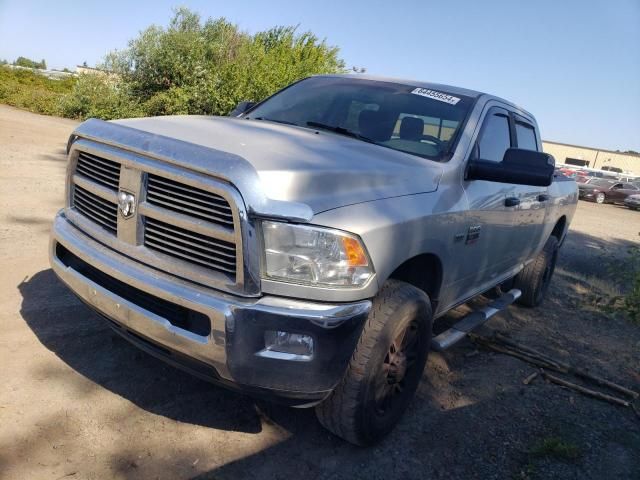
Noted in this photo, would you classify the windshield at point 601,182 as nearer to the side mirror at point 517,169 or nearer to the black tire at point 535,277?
the black tire at point 535,277

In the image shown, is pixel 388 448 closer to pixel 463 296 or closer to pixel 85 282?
pixel 463 296

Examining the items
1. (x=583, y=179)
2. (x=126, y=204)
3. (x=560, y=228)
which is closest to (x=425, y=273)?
(x=126, y=204)

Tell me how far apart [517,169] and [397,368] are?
135 cm

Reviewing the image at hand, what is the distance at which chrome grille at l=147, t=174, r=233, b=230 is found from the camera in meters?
2.32

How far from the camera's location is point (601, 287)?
7.26 metres

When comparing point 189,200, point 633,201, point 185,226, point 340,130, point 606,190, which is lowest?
point 633,201

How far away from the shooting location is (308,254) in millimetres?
2311

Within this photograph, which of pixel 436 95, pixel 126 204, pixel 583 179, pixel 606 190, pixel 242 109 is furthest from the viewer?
pixel 583 179

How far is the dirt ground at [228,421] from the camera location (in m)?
2.58

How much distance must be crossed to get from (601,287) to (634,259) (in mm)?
1552

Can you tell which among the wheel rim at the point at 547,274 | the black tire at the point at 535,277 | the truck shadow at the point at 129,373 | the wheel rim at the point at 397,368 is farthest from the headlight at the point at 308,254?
the wheel rim at the point at 547,274

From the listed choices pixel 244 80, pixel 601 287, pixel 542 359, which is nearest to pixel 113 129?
pixel 542 359

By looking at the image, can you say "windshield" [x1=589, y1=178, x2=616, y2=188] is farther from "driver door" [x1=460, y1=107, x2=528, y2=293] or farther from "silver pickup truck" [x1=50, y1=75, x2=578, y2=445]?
"silver pickup truck" [x1=50, y1=75, x2=578, y2=445]

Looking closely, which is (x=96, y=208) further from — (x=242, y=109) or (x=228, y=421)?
(x=242, y=109)
